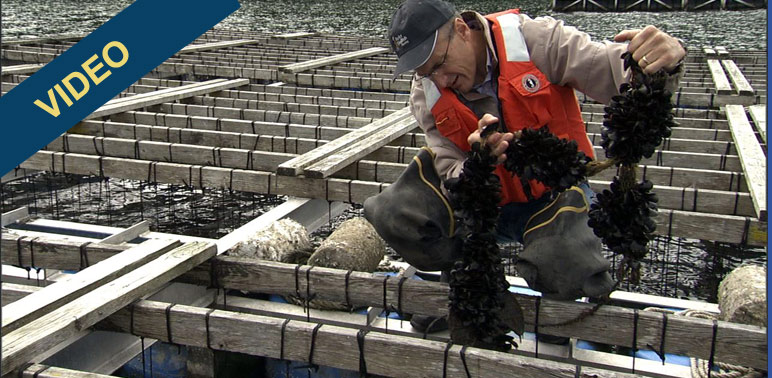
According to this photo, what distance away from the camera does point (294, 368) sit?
3.53m

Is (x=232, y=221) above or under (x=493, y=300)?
under

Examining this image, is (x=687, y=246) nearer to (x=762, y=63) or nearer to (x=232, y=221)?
(x=232, y=221)

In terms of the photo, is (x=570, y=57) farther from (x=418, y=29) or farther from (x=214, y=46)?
(x=214, y=46)

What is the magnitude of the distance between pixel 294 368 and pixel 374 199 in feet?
2.95

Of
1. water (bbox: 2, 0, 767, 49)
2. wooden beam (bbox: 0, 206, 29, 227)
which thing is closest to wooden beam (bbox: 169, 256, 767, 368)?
wooden beam (bbox: 0, 206, 29, 227)

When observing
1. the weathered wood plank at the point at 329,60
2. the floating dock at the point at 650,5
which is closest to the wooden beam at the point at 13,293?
the weathered wood plank at the point at 329,60

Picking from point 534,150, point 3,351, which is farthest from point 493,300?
point 3,351

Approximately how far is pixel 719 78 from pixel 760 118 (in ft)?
9.53

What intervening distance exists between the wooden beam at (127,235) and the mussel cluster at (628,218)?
2709mm

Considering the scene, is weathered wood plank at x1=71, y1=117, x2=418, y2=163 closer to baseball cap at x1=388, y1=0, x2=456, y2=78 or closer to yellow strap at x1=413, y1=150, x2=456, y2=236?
yellow strap at x1=413, y1=150, x2=456, y2=236

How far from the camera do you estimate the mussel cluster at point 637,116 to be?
8.92 ft

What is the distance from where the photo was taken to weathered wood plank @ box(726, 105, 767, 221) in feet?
14.3

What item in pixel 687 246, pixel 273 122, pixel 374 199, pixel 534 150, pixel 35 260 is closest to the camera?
pixel 534 150

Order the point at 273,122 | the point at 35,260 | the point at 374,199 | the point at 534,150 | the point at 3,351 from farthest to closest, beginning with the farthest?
the point at 273,122, the point at 35,260, the point at 374,199, the point at 534,150, the point at 3,351
